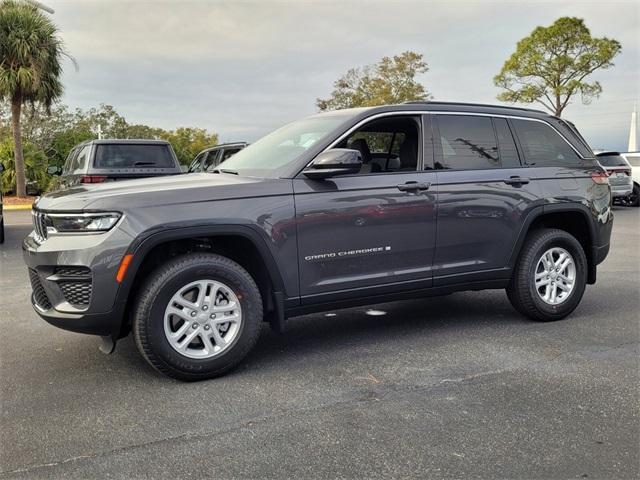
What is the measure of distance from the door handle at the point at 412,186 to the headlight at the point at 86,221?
2061 mm

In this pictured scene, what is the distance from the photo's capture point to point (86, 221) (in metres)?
A: 3.69

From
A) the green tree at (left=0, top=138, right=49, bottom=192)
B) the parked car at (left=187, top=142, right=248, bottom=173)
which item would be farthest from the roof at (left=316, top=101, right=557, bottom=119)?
the green tree at (left=0, top=138, right=49, bottom=192)

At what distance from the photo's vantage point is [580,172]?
216 inches

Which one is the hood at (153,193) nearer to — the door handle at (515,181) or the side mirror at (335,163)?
the side mirror at (335,163)

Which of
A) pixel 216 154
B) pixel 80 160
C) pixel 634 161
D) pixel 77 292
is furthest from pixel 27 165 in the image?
pixel 77 292

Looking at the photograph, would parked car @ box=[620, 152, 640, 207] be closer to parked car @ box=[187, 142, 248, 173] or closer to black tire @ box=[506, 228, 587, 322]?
parked car @ box=[187, 142, 248, 173]

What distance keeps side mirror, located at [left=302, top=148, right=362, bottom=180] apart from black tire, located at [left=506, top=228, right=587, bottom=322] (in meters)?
1.92

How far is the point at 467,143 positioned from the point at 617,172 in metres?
13.5

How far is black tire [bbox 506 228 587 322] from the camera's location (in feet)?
16.9

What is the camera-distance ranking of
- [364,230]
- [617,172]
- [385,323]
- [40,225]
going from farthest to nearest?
[617,172], [385,323], [364,230], [40,225]

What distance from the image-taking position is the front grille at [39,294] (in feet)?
12.8

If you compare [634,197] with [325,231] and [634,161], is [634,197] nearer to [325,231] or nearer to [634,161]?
[634,161]

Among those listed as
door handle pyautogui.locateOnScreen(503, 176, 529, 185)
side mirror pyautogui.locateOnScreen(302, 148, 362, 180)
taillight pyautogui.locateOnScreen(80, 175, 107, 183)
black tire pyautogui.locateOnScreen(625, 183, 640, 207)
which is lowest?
black tire pyautogui.locateOnScreen(625, 183, 640, 207)

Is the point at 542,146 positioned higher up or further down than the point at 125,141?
further down
